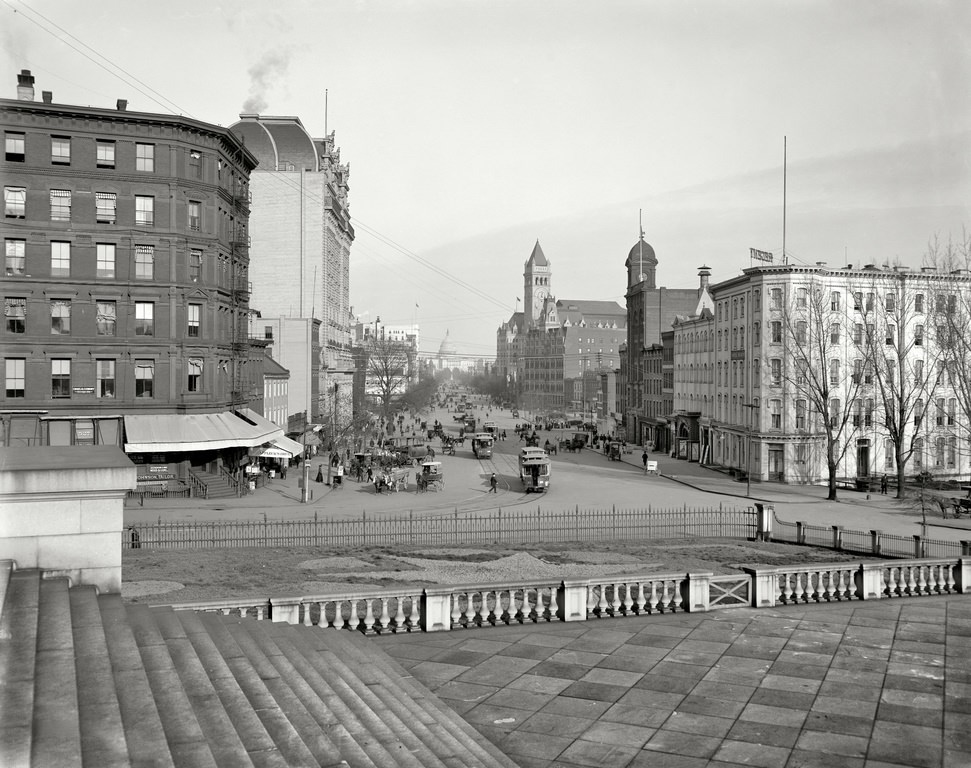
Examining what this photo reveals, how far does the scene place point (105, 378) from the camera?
44.8m

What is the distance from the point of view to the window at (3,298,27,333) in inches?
1690

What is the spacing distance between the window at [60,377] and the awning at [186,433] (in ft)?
10.2

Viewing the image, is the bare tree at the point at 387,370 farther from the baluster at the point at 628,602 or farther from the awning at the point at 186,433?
the baluster at the point at 628,602

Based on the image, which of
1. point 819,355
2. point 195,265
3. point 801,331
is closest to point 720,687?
point 195,265

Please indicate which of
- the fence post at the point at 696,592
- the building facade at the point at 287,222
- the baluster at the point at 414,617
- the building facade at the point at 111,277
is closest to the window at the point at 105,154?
the building facade at the point at 111,277

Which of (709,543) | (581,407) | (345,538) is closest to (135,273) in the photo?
(345,538)

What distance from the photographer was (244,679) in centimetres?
1090

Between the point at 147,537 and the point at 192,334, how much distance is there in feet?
55.5

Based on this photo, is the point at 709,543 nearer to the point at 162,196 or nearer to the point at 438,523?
the point at 438,523

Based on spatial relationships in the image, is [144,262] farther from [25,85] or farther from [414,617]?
[414,617]

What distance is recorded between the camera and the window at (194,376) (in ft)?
155

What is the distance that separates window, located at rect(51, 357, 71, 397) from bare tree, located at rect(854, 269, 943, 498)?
156 ft

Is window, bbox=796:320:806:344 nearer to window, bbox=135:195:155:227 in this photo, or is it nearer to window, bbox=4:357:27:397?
window, bbox=135:195:155:227

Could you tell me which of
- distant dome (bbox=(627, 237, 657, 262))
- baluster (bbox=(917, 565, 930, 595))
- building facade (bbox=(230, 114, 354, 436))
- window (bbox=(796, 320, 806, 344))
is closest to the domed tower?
distant dome (bbox=(627, 237, 657, 262))
